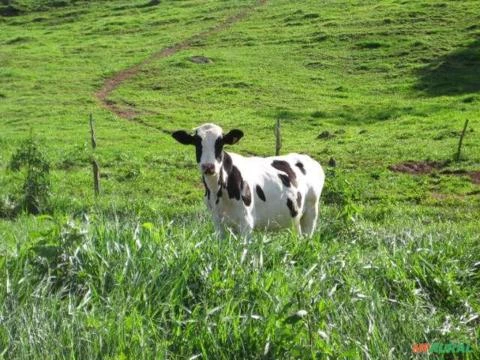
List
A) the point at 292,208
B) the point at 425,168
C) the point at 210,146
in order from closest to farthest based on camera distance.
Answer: the point at 210,146 → the point at 292,208 → the point at 425,168

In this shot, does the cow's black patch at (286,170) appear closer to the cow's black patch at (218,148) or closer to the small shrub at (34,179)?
the cow's black patch at (218,148)

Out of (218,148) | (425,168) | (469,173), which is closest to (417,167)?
(425,168)

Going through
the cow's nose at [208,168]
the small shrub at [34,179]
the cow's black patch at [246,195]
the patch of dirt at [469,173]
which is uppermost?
the cow's nose at [208,168]

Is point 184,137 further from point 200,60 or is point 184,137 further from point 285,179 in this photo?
point 200,60

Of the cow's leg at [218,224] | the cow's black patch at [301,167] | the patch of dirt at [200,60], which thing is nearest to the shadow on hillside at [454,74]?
the patch of dirt at [200,60]

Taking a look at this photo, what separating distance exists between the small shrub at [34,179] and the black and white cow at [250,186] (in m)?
7.38

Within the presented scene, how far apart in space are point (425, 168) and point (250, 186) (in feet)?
47.6

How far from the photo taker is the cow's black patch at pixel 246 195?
33.7ft

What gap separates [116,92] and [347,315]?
36.2m

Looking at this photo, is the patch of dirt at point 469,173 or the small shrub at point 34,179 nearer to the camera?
the small shrub at point 34,179

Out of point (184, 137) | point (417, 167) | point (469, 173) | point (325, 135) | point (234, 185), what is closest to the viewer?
point (234, 185)

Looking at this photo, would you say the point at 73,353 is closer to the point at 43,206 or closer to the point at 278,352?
the point at 278,352

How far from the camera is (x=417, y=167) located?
24.0 metres

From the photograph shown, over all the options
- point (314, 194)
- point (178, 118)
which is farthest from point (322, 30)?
point (314, 194)
